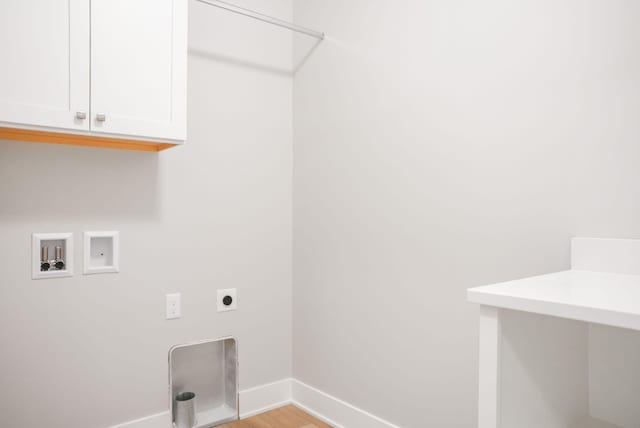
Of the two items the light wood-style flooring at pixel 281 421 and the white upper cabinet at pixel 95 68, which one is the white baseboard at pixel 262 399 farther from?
the white upper cabinet at pixel 95 68

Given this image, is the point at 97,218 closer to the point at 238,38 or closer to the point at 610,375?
the point at 238,38

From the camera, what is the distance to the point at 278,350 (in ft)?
7.95

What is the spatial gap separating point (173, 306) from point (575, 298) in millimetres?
1703

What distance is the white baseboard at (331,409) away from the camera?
2008 millimetres

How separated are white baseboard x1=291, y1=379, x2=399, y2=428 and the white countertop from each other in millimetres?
1156

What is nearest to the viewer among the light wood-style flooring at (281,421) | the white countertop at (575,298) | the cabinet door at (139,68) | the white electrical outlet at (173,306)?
the white countertop at (575,298)

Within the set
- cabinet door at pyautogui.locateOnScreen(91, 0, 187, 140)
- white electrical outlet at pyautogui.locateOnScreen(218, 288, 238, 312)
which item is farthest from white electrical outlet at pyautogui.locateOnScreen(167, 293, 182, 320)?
cabinet door at pyautogui.locateOnScreen(91, 0, 187, 140)

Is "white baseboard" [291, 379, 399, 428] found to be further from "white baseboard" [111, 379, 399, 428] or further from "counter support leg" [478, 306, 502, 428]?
"counter support leg" [478, 306, 502, 428]

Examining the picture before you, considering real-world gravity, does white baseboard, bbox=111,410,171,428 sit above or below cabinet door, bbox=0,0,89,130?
below

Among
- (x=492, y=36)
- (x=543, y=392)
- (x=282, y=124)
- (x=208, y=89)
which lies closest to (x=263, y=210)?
(x=282, y=124)

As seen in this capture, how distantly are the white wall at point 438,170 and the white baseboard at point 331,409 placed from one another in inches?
1.7

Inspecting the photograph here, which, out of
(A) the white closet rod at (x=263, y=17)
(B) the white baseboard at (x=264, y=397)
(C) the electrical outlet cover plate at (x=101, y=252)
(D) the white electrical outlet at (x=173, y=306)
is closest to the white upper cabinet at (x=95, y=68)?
(A) the white closet rod at (x=263, y=17)

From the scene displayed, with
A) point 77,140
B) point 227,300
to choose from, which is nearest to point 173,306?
point 227,300

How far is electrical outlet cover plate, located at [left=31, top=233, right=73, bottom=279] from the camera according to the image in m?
1.73
